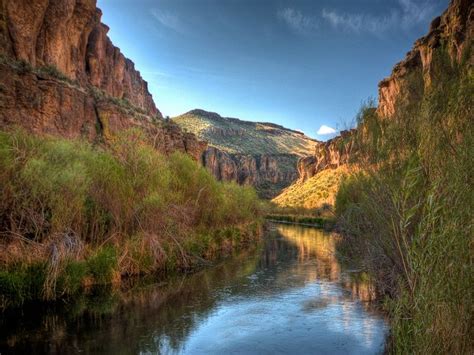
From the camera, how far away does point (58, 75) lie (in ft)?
155

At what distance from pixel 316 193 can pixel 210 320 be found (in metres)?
86.4

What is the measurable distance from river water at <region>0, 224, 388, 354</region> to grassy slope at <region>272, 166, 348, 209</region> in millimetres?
67265

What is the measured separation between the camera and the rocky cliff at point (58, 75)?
37438mm

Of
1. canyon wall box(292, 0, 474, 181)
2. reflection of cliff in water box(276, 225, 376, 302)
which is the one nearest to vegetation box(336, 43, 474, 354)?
canyon wall box(292, 0, 474, 181)

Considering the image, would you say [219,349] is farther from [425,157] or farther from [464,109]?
[464,109]

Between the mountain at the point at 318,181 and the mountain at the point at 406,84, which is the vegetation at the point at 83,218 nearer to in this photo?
the mountain at the point at 406,84

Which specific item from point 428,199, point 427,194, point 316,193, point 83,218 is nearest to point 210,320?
point 83,218

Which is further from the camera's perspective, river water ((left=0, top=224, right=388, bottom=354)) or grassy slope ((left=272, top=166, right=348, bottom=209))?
grassy slope ((left=272, top=166, right=348, bottom=209))

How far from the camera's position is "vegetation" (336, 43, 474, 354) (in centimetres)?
601

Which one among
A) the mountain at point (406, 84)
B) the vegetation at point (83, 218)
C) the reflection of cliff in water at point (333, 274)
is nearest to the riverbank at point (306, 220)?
the mountain at point (406, 84)

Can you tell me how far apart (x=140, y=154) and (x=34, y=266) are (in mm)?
9413

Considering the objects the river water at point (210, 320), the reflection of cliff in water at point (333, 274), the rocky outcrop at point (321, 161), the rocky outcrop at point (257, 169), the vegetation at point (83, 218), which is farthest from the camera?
the rocky outcrop at point (257, 169)

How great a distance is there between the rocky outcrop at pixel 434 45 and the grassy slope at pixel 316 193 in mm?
25299

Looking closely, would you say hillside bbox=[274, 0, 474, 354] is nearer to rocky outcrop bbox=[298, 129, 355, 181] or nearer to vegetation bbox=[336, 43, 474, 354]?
vegetation bbox=[336, 43, 474, 354]
